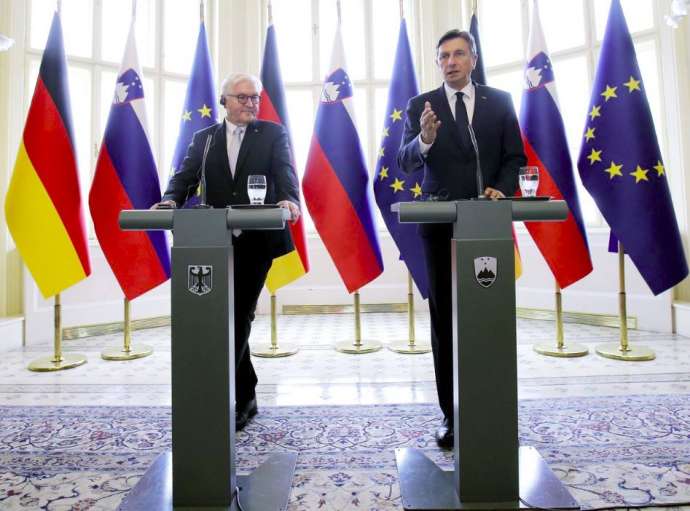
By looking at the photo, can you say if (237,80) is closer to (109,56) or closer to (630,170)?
(630,170)

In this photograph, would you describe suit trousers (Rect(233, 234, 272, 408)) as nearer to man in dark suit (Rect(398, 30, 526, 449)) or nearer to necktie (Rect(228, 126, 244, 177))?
necktie (Rect(228, 126, 244, 177))

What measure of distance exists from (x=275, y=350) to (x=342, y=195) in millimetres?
1260

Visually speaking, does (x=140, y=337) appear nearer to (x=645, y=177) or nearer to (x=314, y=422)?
(x=314, y=422)

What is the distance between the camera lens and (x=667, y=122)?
152 inches

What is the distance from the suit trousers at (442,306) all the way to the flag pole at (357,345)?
67.2 inches

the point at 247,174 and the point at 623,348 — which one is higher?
the point at 247,174

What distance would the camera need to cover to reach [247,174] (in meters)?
1.88

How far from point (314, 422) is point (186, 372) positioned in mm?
991

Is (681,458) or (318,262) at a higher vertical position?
(318,262)

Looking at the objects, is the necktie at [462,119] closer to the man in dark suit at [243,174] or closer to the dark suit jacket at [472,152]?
the dark suit jacket at [472,152]

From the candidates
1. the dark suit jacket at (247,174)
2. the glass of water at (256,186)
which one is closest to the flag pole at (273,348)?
the dark suit jacket at (247,174)

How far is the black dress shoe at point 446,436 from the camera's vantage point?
1.75m

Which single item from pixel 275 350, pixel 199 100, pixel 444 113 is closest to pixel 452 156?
pixel 444 113

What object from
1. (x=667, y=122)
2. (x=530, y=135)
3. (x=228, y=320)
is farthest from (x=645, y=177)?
(x=228, y=320)
